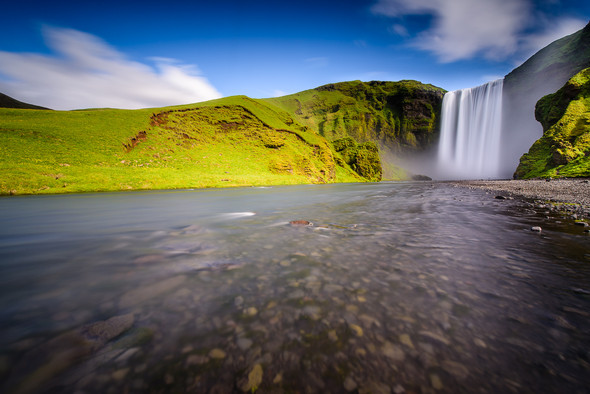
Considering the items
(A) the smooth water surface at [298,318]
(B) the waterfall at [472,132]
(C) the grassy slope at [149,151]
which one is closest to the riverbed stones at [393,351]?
(A) the smooth water surface at [298,318]

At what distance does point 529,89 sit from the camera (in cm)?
11406

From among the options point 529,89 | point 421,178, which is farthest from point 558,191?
point 421,178

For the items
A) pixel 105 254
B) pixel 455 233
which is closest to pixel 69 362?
pixel 105 254

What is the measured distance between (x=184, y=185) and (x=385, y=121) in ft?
602

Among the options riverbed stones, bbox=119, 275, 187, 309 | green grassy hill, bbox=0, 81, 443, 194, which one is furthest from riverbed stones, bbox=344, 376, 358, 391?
green grassy hill, bbox=0, 81, 443, 194

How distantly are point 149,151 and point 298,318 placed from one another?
5029 cm

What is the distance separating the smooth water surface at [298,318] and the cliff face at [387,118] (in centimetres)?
17298

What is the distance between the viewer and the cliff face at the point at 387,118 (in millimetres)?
174875

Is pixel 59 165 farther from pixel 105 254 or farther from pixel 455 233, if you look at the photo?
pixel 455 233

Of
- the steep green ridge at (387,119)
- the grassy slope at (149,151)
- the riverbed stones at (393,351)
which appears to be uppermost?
the steep green ridge at (387,119)

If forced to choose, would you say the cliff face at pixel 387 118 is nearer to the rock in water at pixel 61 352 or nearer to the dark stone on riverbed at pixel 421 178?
the dark stone on riverbed at pixel 421 178

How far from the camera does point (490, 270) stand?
13.3 ft

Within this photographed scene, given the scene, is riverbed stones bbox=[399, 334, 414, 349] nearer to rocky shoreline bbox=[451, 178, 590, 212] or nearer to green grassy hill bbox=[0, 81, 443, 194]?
rocky shoreline bbox=[451, 178, 590, 212]

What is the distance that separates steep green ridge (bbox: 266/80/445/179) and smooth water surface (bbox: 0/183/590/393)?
566 ft
